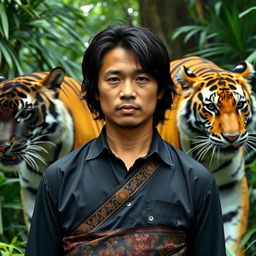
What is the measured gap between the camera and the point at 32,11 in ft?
19.0

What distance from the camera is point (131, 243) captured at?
7.71 ft

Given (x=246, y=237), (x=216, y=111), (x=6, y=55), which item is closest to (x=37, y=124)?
(x=216, y=111)

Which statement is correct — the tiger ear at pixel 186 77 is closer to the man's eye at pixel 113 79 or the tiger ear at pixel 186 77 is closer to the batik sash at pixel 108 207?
the man's eye at pixel 113 79

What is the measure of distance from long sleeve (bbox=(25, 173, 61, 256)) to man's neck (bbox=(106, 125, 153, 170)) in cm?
28

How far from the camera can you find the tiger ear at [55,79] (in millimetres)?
4621

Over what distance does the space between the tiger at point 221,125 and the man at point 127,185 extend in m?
1.73

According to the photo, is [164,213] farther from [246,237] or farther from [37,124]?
[246,237]

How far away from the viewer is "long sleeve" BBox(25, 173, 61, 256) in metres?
2.45

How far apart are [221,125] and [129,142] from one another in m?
1.79

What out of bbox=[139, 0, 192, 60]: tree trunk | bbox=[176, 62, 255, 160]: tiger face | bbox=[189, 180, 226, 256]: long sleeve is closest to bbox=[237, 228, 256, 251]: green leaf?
bbox=[176, 62, 255, 160]: tiger face

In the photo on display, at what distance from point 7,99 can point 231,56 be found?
8.75 ft

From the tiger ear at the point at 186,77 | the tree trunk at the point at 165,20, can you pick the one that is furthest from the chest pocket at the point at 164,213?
the tree trunk at the point at 165,20

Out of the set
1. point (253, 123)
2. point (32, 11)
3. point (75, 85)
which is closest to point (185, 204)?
point (253, 123)

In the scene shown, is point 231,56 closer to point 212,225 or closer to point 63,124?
point 63,124
